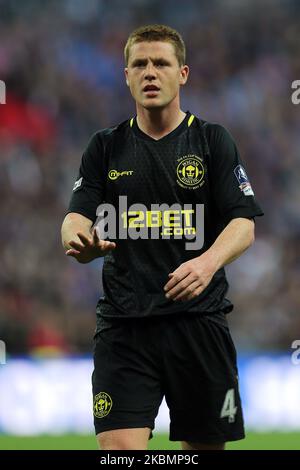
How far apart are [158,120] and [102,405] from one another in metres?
1.46

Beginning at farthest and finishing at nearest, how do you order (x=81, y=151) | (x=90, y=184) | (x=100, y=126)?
(x=100, y=126) < (x=81, y=151) < (x=90, y=184)

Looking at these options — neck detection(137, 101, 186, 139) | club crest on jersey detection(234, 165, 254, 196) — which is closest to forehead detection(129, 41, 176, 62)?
neck detection(137, 101, 186, 139)

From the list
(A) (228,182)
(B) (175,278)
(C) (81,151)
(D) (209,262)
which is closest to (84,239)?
(B) (175,278)

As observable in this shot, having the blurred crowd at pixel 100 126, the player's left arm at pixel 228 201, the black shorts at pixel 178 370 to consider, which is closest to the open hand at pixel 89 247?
the player's left arm at pixel 228 201

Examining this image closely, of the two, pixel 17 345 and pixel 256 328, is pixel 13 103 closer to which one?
pixel 17 345

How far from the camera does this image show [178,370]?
15.2 feet

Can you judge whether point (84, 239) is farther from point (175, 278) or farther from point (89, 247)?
point (175, 278)

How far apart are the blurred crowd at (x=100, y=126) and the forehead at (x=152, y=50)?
614 centimetres

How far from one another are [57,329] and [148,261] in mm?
6742

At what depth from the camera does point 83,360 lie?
32.1ft

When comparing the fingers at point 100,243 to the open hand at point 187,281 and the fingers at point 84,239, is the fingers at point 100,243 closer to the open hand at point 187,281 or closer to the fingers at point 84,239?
the fingers at point 84,239

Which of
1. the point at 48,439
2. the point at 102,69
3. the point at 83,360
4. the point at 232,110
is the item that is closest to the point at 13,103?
the point at 102,69

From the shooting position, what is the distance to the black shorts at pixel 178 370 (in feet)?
15.1

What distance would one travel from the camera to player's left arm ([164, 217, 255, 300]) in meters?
4.14
